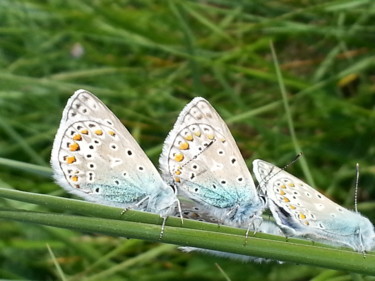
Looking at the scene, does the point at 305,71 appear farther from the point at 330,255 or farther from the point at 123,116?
the point at 330,255

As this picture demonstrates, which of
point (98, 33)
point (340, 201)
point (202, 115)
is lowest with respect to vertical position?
point (340, 201)

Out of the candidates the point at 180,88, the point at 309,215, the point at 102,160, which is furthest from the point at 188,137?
the point at 180,88

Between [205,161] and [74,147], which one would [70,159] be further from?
[205,161]

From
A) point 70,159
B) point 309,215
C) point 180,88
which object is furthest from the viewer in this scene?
point 180,88

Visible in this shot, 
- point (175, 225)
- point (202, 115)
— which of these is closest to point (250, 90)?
point (202, 115)

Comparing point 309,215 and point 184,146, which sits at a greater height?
point 184,146

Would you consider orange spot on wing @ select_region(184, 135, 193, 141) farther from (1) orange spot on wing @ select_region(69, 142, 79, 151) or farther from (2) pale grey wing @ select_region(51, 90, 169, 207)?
(1) orange spot on wing @ select_region(69, 142, 79, 151)

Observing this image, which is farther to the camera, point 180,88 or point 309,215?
point 180,88

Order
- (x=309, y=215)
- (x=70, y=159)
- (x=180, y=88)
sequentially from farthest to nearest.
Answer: (x=180, y=88), (x=70, y=159), (x=309, y=215)

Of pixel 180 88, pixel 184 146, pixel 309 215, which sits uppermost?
pixel 180 88
